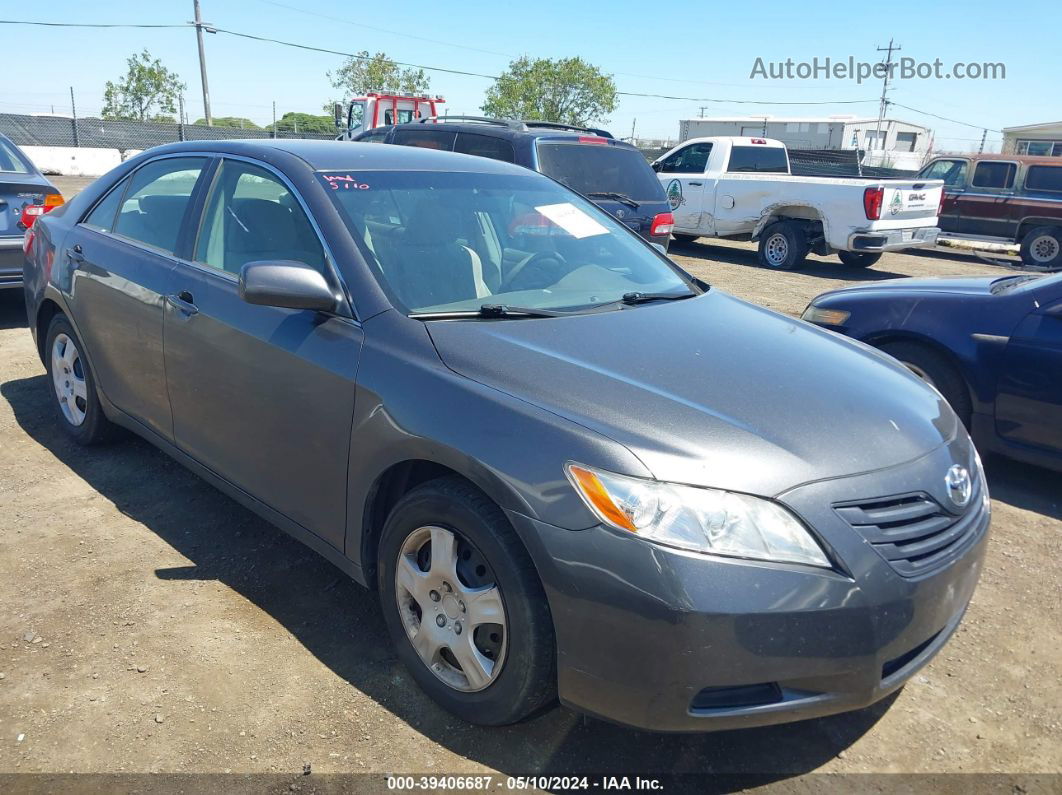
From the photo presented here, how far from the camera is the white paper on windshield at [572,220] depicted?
3756mm

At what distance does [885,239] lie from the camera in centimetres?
1238

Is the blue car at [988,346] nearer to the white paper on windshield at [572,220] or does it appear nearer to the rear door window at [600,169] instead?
the white paper on windshield at [572,220]

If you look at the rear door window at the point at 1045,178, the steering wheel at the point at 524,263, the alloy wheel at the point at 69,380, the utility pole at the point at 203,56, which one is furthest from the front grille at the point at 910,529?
the utility pole at the point at 203,56

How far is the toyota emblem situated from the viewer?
2555 millimetres

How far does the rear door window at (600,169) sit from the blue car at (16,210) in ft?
14.6

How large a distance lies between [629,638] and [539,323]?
120 cm

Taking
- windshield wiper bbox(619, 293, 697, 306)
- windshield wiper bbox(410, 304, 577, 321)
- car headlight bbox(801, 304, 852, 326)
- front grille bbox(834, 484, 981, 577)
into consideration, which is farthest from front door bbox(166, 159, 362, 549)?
car headlight bbox(801, 304, 852, 326)

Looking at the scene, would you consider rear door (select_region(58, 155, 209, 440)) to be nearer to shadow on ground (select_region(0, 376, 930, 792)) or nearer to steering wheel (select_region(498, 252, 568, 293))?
shadow on ground (select_region(0, 376, 930, 792))

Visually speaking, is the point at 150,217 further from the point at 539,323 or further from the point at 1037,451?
the point at 1037,451

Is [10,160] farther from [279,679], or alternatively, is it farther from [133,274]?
[279,679]

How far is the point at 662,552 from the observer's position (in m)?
2.11

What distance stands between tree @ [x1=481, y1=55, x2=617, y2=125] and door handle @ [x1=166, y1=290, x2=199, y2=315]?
56.6 m

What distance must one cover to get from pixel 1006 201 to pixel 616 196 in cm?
1035

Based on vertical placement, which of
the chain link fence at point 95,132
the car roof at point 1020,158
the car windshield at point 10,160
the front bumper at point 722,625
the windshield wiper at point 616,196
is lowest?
the front bumper at point 722,625
